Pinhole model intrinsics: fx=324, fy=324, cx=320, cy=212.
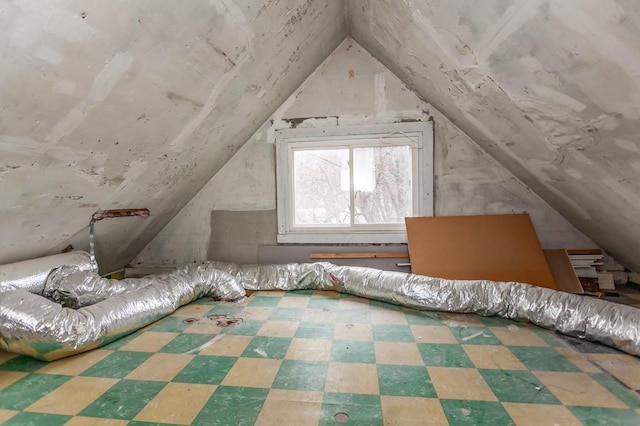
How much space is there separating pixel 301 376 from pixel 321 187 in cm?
206

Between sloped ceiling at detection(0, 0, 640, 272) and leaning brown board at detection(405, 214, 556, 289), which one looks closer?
sloped ceiling at detection(0, 0, 640, 272)

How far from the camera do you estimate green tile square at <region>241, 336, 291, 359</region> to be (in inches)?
68.7

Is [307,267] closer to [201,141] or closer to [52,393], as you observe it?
[201,141]

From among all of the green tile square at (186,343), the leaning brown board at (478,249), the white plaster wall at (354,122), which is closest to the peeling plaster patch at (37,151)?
the green tile square at (186,343)

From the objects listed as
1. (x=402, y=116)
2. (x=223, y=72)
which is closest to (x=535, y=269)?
(x=402, y=116)

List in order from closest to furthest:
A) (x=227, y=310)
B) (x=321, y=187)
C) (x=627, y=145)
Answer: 1. (x=627, y=145)
2. (x=227, y=310)
3. (x=321, y=187)

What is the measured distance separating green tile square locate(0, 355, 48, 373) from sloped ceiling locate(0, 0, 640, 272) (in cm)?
60

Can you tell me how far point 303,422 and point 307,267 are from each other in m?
1.73

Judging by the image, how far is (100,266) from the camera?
9.70 ft

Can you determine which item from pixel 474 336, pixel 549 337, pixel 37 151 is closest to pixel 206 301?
pixel 37 151

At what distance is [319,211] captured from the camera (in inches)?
131

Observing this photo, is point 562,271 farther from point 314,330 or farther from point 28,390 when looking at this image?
point 28,390

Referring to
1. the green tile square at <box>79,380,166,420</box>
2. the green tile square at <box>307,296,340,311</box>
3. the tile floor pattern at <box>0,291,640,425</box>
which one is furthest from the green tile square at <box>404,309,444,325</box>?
the green tile square at <box>79,380,166,420</box>

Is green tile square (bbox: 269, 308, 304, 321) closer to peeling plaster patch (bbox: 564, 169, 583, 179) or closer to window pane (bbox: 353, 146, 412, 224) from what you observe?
window pane (bbox: 353, 146, 412, 224)
